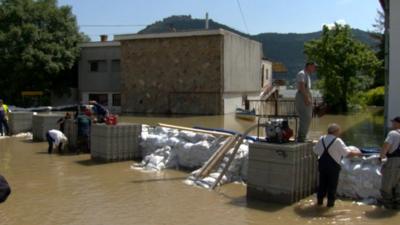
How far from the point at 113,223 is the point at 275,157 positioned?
3.15 m

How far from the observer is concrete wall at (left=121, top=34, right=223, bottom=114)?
111 feet

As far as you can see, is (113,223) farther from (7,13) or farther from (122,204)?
(7,13)

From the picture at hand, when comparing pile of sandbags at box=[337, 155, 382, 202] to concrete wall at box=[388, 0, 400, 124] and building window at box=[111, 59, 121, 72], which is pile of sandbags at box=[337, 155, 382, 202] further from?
building window at box=[111, 59, 121, 72]

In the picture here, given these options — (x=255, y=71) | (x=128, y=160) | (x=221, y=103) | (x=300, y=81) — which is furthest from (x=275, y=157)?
(x=255, y=71)

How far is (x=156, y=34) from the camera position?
3606 cm

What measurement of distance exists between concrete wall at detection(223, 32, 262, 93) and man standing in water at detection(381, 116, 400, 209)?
25329 millimetres

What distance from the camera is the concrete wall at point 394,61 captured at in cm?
1360

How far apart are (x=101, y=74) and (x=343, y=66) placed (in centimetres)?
1844

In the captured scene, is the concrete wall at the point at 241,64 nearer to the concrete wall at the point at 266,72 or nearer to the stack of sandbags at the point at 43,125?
the concrete wall at the point at 266,72

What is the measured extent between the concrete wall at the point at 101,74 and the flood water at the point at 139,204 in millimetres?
26912

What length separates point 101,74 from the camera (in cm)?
4006

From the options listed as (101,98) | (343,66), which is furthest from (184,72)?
(343,66)

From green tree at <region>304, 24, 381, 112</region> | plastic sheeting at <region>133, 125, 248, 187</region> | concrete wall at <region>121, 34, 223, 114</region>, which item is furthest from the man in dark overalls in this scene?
green tree at <region>304, 24, 381, 112</region>

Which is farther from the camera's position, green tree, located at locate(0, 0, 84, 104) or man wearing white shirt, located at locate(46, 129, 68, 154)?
green tree, located at locate(0, 0, 84, 104)
